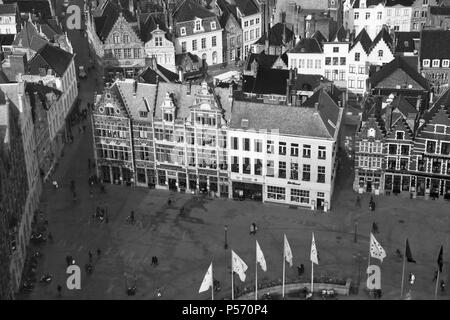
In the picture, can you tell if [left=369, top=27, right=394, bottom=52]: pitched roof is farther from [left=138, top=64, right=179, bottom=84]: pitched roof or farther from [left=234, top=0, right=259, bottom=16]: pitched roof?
[left=138, top=64, right=179, bottom=84]: pitched roof

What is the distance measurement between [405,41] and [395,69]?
21.4m

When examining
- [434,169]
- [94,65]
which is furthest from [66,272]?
[94,65]

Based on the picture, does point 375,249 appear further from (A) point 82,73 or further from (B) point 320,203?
(A) point 82,73

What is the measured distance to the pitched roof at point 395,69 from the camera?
11662 cm

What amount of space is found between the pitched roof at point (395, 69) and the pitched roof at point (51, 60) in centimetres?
4895

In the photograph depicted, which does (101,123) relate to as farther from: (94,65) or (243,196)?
(94,65)

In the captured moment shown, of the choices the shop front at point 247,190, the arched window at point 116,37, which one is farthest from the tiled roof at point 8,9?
the shop front at point 247,190

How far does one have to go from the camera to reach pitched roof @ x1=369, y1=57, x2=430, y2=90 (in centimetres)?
11662

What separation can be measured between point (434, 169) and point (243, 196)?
82.5 feet

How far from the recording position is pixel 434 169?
102 meters

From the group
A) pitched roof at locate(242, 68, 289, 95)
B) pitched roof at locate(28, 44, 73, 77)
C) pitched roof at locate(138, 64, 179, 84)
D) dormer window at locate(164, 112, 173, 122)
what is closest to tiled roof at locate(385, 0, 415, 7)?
pitched roof at locate(242, 68, 289, 95)

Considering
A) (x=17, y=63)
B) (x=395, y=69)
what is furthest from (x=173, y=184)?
(x=395, y=69)

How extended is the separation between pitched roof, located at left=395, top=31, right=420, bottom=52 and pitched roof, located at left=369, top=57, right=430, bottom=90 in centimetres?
1772

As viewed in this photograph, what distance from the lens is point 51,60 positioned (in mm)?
124250
